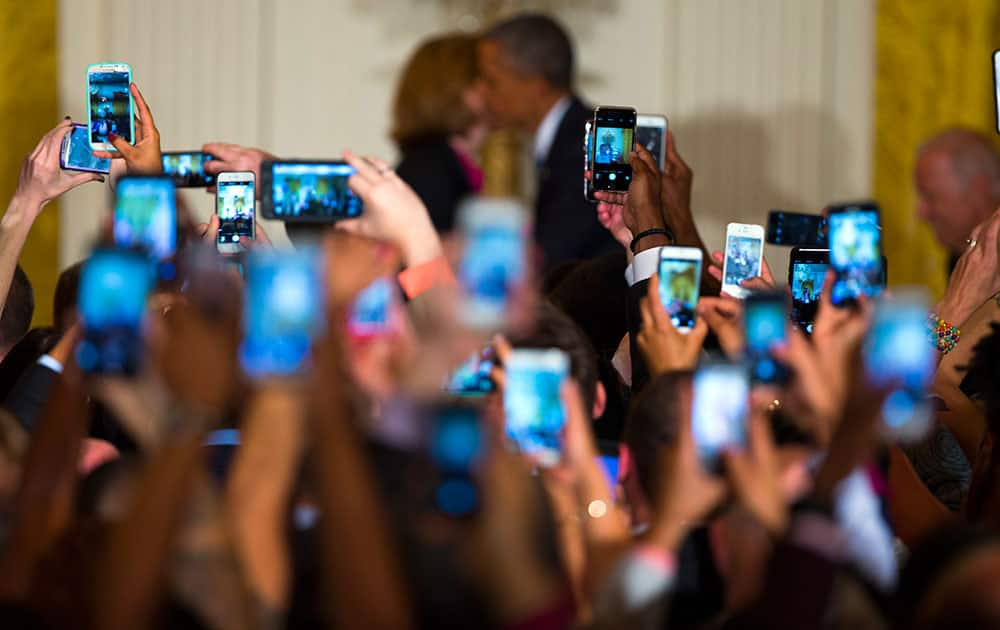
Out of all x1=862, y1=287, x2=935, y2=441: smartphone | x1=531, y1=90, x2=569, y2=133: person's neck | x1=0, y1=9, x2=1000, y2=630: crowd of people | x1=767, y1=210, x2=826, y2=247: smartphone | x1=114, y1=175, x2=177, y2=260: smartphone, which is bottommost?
x1=0, y1=9, x2=1000, y2=630: crowd of people

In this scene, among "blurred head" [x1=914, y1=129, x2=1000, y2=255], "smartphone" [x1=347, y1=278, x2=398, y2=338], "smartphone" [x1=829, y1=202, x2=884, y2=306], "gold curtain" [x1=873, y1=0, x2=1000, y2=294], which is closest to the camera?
"smartphone" [x1=347, y1=278, x2=398, y2=338]

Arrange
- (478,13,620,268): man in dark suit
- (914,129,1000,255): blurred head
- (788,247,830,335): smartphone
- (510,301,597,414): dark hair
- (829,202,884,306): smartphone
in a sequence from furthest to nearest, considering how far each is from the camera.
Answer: (914,129,1000,255): blurred head → (478,13,620,268): man in dark suit → (788,247,830,335): smartphone → (510,301,597,414): dark hair → (829,202,884,306): smartphone

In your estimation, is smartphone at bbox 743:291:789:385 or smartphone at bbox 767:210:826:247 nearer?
smartphone at bbox 743:291:789:385

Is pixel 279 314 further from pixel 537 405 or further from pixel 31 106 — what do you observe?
pixel 31 106

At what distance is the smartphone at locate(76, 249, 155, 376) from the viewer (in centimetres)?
161

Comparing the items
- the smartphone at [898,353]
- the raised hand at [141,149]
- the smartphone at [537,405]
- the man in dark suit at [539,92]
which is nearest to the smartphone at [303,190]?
the raised hand at [141,149]

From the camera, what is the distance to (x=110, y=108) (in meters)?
2.87

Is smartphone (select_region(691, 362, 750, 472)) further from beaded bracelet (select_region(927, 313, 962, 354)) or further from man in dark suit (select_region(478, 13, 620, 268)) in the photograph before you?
man in dark suit (select_region(478, 13, 620, 268))

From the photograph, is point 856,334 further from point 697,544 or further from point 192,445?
point 192,445

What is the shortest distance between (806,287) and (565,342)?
53cm

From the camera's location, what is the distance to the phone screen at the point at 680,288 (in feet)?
7.97

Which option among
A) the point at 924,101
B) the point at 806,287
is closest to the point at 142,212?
the point at 806,287

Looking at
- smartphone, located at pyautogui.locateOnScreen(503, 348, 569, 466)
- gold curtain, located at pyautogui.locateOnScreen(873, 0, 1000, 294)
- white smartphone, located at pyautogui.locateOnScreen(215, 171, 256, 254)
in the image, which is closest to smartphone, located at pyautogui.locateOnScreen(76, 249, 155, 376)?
smartphone, located at pyautogui.locateOnScreen(503, 348, 569, 466)

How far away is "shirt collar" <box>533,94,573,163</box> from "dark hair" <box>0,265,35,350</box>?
2.10 m
